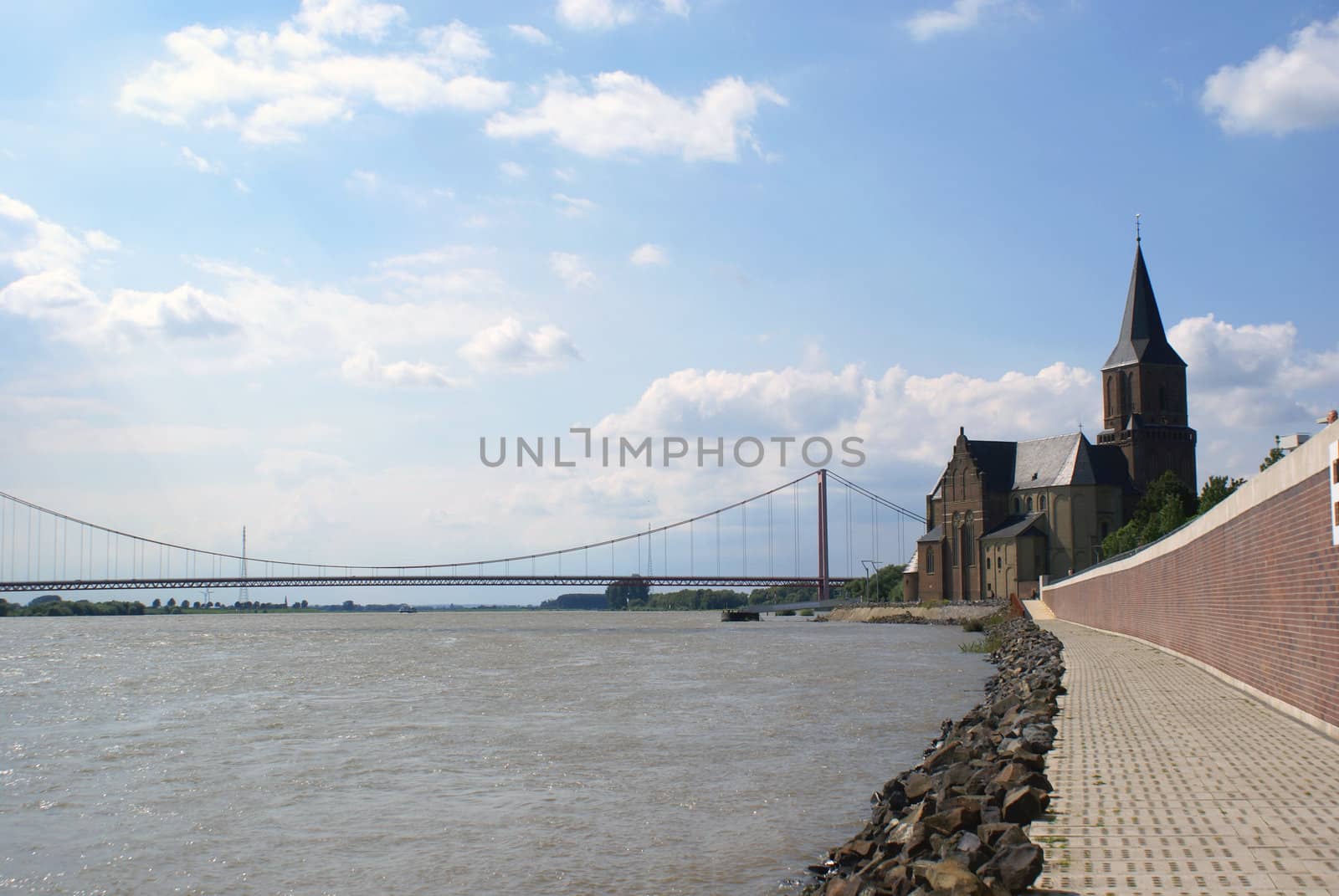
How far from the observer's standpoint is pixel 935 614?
89062 millimetres

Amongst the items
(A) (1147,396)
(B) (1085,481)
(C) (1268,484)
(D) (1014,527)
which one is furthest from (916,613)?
(C) (1268,484)

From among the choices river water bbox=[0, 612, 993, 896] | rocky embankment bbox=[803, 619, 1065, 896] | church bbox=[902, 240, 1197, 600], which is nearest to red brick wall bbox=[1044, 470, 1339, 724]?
rocky embankment bbox=[803, 619, 1065, 896]

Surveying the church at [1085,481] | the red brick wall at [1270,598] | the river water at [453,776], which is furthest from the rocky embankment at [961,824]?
the church at [1085,481]

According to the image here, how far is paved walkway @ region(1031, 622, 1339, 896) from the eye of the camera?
664cm

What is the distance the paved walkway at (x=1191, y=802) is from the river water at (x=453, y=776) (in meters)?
2.63

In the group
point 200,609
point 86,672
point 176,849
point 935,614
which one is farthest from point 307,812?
point 200,609

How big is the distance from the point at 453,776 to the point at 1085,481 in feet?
284

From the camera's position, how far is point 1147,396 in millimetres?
95312

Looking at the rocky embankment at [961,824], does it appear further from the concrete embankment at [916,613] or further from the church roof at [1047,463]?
the church roof at [1047,463]

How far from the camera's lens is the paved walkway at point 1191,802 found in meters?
6.64

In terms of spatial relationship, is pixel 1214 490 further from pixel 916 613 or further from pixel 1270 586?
pixel 1270 586

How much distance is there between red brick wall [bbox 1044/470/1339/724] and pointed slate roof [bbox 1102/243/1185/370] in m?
76.1

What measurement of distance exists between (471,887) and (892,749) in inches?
349

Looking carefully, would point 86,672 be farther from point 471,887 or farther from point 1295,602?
point 1295,602
